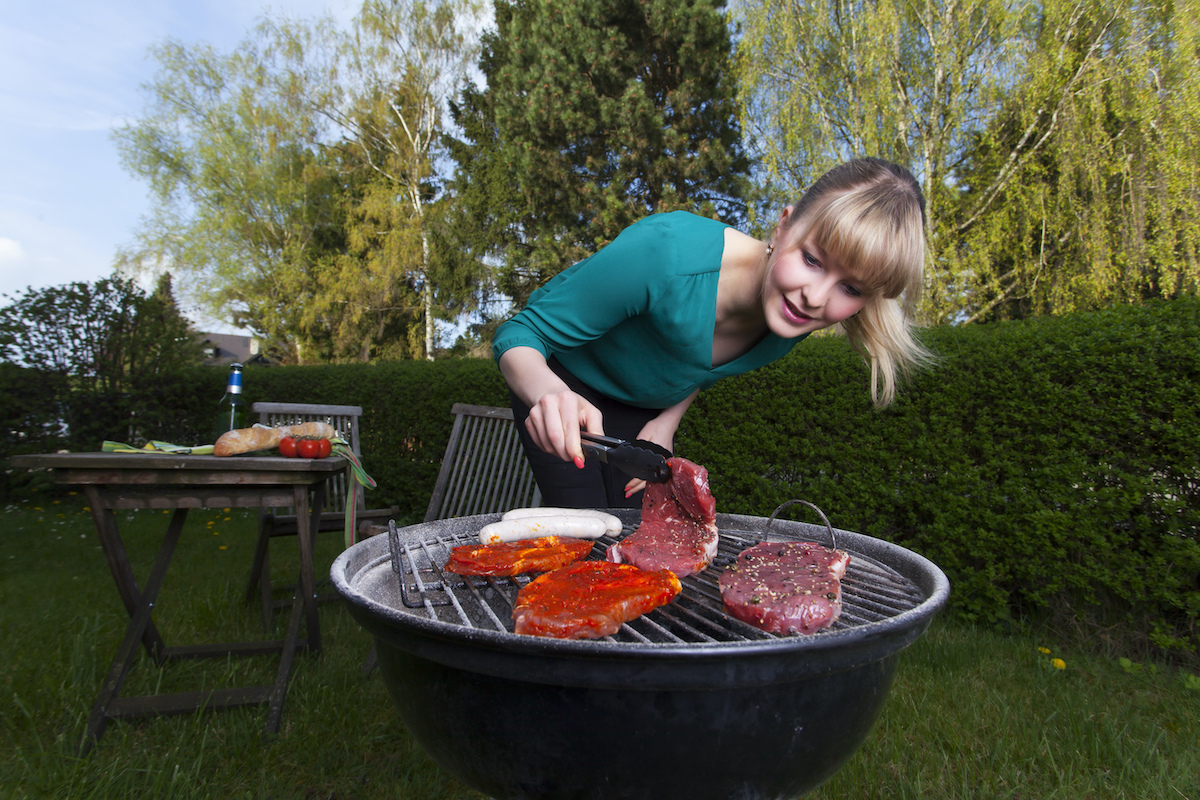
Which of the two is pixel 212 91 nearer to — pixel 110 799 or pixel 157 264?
pixel 157 264

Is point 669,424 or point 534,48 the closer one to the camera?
point 669,424

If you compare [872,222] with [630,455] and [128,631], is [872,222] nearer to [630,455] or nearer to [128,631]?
[630,455]

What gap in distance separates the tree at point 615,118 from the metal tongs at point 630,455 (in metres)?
12.1

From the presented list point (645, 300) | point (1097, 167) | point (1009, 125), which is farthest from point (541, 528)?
point (1009, 125)

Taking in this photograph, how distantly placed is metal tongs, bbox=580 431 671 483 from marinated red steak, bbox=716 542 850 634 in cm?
28

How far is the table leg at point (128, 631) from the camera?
2381 millimetres

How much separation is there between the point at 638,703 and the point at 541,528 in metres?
0.82

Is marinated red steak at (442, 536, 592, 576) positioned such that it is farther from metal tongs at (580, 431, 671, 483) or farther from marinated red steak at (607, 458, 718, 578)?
metal tongs at (580, 431, 671, 483)

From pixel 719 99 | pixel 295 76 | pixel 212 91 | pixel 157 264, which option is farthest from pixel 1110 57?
pixel 157 264

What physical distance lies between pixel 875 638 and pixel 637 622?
0.50 m

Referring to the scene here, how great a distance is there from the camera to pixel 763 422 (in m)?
4.14

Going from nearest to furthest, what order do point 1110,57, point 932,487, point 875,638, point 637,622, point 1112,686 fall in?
point 875,638 < point 637,622 < point 1112,686 < point 932,487 < point 1110,57

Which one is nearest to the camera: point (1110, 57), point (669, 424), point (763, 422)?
point (669, 424)

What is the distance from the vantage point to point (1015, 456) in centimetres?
334
